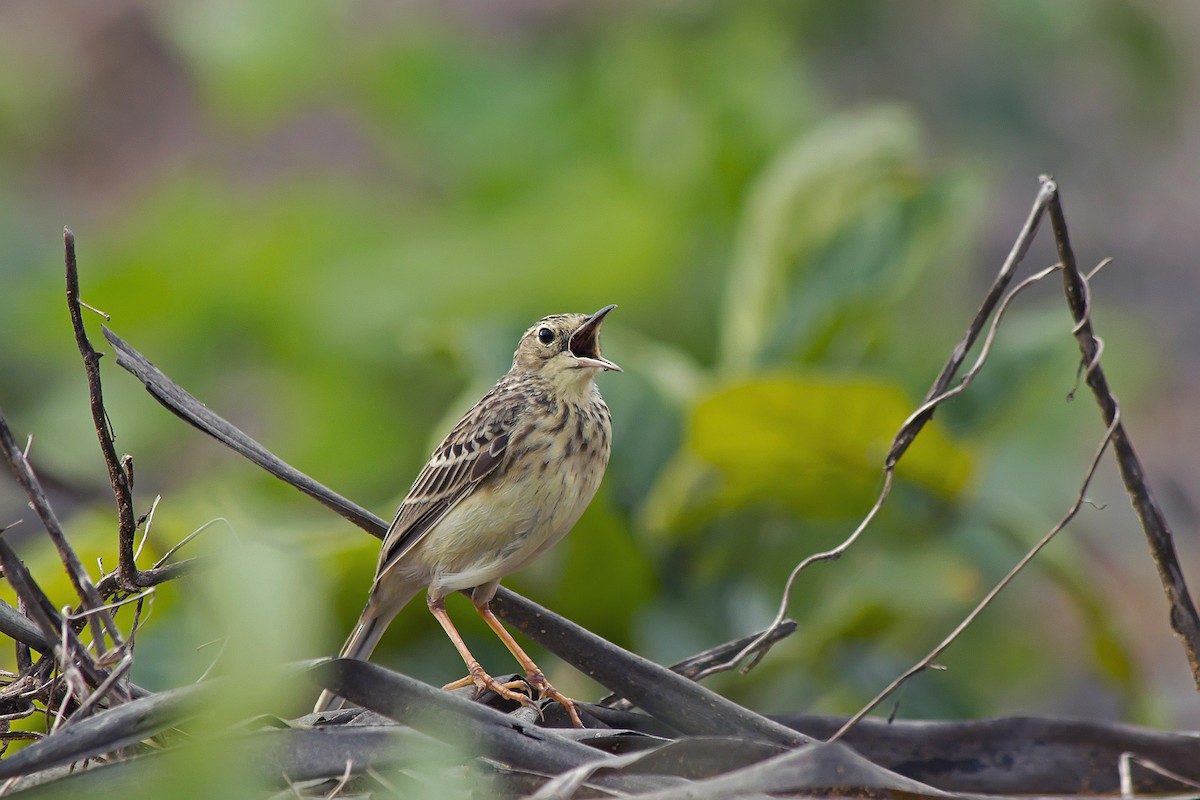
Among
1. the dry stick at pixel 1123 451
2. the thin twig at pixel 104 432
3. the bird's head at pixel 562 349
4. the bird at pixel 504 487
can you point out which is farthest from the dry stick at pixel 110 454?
the dry stick at pixel 1123 451

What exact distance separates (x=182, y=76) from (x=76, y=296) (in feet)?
32.5

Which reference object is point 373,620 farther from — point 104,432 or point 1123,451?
point 1123,451

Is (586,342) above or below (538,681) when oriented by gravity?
above

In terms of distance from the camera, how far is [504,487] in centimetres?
258

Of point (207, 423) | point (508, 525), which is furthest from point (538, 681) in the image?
point (207, 423)

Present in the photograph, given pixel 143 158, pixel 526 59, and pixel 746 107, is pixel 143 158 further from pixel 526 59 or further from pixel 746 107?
pixel 746 107

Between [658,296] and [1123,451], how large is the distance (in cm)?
389

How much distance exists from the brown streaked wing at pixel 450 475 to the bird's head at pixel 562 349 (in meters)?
0.12

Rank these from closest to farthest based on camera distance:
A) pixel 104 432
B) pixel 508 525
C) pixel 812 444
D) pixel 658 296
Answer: pixel 104 432 → pixel 508 525 → pixel 812 444 → pixel 658 296

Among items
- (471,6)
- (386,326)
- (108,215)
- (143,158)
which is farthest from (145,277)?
(471,6)

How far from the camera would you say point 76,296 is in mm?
1696

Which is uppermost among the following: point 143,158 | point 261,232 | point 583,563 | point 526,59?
point 526,59

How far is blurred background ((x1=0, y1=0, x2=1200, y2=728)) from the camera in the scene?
373cm

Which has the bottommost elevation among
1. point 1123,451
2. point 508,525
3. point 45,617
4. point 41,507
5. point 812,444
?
point 45,617
